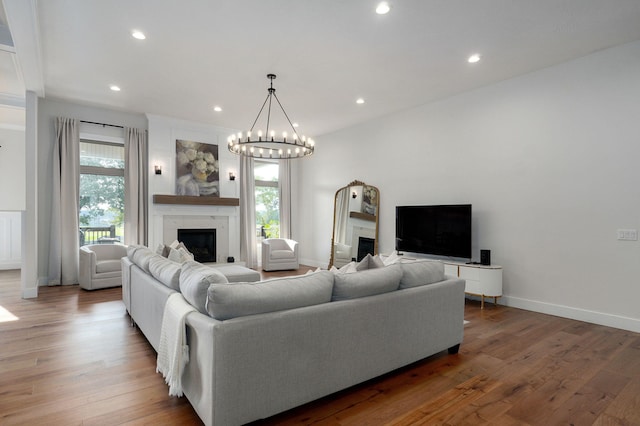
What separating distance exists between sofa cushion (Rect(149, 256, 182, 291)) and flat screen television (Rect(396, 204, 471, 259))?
12.6ft

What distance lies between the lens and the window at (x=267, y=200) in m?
8.15

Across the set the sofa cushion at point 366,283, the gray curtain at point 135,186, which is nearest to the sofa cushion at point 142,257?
the sofa cushion at point 366,283

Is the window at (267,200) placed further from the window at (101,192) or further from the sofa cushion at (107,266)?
the sofa cushion at (107,266)

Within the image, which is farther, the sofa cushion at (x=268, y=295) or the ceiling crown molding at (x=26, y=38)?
the ceiling crown molding at (x=26, y=38)

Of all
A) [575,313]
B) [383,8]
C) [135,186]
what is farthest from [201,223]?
[575,313]

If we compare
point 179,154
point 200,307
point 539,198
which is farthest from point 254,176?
point 200,307

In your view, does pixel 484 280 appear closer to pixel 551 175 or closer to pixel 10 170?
pixel 551 175

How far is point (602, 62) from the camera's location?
3.85 metres

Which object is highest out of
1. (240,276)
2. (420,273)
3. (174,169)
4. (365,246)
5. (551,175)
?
(174,169)

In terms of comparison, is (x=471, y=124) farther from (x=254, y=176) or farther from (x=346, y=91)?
(x=254, y=176)

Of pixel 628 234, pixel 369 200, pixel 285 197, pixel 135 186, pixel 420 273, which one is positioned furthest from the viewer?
pixel 285 197

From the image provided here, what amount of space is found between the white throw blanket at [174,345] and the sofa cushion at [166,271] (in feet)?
0.84

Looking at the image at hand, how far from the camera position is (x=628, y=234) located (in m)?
3.66

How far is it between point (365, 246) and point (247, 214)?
275 centimetres
